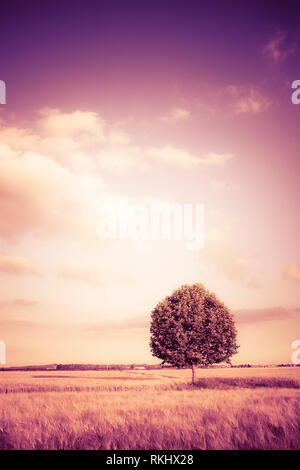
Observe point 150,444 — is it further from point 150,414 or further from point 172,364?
point 172,364

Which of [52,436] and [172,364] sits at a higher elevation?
[52,436]

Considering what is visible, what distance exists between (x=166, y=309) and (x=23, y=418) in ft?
87.6

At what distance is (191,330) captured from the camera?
116 ft

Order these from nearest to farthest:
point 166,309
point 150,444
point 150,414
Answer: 1. point 150,444
2. point 150,414
3. point 166,309

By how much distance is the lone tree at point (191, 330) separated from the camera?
34.6m

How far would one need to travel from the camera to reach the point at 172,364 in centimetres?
3431

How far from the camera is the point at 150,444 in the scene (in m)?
7.81

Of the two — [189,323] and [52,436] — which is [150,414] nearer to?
[52,436]

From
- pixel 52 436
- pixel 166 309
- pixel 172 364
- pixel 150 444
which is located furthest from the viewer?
pixel 166 309

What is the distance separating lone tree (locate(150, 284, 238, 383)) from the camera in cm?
3462

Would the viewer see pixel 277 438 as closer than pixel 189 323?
Yes

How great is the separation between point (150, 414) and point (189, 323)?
25.1m
